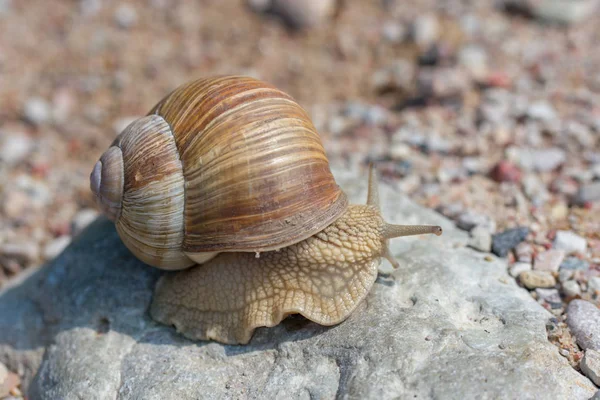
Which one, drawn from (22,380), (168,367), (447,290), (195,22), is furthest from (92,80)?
(447,290)

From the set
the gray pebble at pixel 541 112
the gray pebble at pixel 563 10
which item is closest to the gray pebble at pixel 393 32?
the gray pebble at pixel 563 10

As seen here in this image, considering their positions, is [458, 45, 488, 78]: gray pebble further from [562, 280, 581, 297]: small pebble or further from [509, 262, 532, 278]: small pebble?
[562, 280, 581, 297]: small pebble

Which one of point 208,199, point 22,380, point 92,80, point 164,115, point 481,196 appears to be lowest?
point 22,380

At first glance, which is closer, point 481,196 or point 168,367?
point 168,367

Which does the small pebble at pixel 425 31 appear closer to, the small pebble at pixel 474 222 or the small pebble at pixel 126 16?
the small pebble at pixel 474 222

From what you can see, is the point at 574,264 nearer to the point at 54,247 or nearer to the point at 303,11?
the point at 54,247

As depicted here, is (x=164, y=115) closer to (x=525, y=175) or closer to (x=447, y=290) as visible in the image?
(x=447, y=290)

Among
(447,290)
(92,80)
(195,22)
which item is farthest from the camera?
(195,22)
